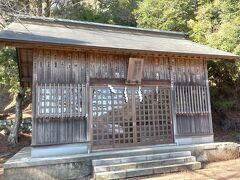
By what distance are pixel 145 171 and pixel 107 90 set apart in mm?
→ 3207

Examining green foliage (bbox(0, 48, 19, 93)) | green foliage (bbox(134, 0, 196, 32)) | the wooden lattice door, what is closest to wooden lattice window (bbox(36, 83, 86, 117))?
the wooden lattice door

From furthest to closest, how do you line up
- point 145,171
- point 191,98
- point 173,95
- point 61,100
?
point 191,98 < point 173,95 < point 61,100 < point 145,171

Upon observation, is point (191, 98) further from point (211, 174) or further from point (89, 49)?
point (89, 49)

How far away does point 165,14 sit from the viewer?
688 inches

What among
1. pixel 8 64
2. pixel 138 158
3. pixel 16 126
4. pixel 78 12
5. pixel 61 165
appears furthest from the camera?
pixel 78 12

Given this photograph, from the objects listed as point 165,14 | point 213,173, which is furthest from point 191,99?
point 165,14

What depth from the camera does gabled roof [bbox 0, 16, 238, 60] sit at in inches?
323

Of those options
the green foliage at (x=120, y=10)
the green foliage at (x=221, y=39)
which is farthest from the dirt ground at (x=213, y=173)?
the green foliage at (x=120, y=10)

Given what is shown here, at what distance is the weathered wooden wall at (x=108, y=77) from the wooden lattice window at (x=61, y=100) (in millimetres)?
130

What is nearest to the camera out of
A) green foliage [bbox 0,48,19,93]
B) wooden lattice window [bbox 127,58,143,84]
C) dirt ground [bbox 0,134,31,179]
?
wooden lattice window [bbox 127,58,143,84]

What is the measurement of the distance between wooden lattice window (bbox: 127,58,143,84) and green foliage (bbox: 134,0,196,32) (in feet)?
29.0

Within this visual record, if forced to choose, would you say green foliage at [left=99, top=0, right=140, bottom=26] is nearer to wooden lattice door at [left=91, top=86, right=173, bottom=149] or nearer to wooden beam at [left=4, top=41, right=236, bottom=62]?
wooden beam at [left=4, top=41, right=236, bottom=62]

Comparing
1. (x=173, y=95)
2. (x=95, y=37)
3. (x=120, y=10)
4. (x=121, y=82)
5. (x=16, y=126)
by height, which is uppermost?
(x=120, y=10)

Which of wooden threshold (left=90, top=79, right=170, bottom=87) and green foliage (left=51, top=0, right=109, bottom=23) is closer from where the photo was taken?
wooden threshold (left=90, top=79, right=170, bottom=87)
